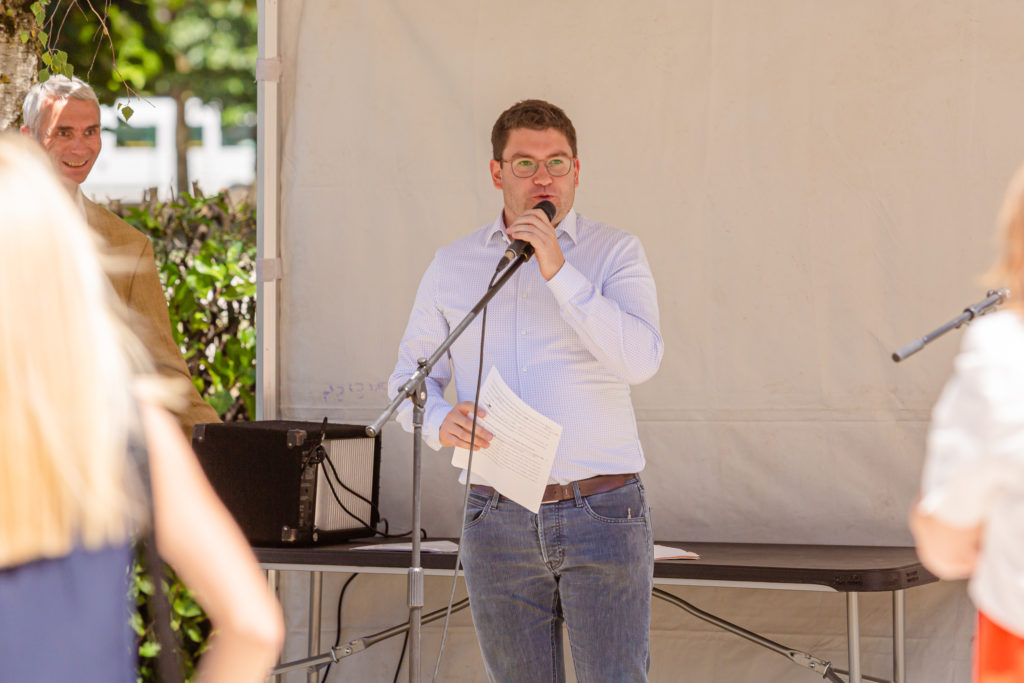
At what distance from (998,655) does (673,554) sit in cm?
206

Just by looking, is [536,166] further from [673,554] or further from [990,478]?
[990,478]

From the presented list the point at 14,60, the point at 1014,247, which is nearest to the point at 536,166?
the point at 1014,247

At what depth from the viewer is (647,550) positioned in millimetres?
2410

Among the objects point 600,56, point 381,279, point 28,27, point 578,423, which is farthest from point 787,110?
point 28,27

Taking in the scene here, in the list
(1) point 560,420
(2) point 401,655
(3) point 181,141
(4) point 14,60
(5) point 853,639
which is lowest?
(2) point 401,655

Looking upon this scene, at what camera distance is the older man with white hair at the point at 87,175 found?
10.1ft

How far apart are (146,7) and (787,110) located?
5.24 metres

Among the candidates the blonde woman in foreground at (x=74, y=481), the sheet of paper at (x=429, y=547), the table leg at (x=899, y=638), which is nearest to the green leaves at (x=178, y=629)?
the sheet of paper at (x=429, y=547)

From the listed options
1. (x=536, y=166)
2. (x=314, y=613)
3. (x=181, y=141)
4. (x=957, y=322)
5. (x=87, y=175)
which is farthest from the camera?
(x=181, y=141)

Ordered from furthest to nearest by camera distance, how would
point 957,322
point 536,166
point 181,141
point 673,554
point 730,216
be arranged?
1. point 181,141
2. point 730,216
3. point 673,554
4. point 536,166
5. point 957,322

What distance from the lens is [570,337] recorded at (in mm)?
2463

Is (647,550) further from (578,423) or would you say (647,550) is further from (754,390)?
(754,390)

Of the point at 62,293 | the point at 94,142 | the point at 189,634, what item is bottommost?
the point at 189,634

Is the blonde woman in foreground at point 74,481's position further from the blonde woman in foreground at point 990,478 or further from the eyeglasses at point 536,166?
the eyeglasses at point 536,166
